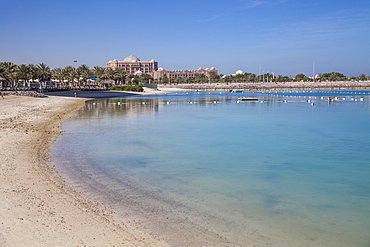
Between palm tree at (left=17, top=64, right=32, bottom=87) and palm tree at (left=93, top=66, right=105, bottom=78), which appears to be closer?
palm tree at (left=17, top=64, right=32, bottom=87)

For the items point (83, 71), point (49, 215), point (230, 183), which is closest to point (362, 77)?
point (83, 71)

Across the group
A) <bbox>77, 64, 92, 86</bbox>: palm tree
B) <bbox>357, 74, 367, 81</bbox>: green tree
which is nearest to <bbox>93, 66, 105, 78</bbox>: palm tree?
<bbox>77, 64, 92, 86</bbox>: palm tree

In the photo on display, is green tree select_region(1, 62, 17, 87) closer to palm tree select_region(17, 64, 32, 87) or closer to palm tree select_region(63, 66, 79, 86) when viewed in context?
palm tree select_region(17, 64, 32, 87)

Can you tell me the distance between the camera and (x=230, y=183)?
12.3 meters

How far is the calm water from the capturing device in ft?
27.1

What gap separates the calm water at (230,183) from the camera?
827 centimetres

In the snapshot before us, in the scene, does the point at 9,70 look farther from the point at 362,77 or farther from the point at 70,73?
the point at 362,77

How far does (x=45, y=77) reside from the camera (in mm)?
90938

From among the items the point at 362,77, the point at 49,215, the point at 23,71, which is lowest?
the point at 49,215

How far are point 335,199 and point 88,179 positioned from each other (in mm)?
8281

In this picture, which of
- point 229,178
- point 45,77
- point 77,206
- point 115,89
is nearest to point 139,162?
point 229,178

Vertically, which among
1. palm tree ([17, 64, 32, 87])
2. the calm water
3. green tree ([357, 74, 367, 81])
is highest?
green tree ([357, 74, 367, 81])

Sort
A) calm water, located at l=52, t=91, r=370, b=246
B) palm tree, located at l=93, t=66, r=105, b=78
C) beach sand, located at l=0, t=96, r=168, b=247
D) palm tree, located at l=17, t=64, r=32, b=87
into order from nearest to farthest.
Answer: beach sand, located at l=0, t=96, r=168, b=247 < calm water, located at l=52, t=91, r=370, b=246 < palm tree, located at l=17, t=64, r=32, b=87 < palm tree, located at l=93, t=66, r=105, b=78

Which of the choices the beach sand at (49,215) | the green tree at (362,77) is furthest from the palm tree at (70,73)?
the green tree at (362,77)
